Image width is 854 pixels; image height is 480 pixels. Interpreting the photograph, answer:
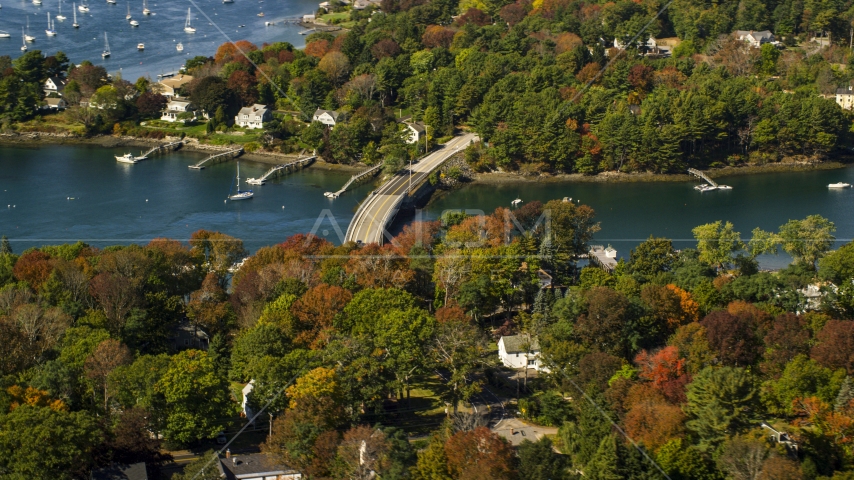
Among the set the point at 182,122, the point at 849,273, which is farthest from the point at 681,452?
the point at 182,122

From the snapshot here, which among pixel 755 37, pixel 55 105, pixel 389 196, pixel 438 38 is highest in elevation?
pixel 755 37

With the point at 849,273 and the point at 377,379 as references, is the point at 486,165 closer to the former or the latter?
the point at 849,273

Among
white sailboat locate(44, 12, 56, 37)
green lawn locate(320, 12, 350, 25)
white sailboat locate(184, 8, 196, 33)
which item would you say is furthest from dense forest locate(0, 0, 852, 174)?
white sailboat locate(184, 8, 196, 33)

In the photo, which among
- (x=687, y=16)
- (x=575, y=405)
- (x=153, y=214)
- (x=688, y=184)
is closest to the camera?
(x=575, y=405)

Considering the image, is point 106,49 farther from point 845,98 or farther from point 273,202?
point 845,98

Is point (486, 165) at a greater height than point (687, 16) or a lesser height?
lesser

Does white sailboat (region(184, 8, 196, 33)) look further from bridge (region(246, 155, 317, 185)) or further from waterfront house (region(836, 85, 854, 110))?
waterfront house (region(836, 85, 854, 110))

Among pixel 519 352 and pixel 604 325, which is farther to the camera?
pixel 519 352

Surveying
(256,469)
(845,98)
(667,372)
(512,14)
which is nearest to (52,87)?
(512,14)
